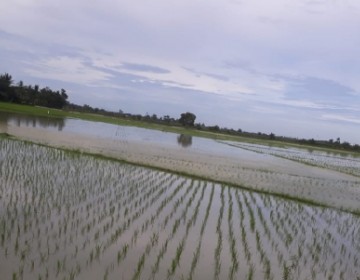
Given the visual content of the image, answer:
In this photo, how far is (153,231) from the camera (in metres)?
5.24

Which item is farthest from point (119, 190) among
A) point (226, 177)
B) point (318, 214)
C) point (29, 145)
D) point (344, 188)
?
point (344, 188)

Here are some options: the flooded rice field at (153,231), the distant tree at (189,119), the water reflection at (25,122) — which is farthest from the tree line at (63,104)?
the flooded rice field at (153,231)

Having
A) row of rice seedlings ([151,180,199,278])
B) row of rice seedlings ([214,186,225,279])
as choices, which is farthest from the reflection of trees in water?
row of rice seedlings ([214,186,225,279])

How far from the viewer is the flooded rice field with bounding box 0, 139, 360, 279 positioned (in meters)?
3.95

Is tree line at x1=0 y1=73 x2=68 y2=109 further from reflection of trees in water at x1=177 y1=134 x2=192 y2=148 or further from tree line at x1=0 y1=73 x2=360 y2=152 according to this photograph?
reflection of trees in water at x1=177 y1=134 x2=192 y2=148

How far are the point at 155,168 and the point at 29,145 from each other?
12.6ft

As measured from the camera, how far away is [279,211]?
790 centimetres

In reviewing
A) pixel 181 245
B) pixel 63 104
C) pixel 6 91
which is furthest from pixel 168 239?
→ pixel 63 104

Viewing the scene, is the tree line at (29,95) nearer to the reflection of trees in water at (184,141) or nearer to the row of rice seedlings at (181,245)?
the reflection of trees in water at (184,141)

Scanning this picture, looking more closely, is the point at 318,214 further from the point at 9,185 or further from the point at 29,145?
the point at 29,145

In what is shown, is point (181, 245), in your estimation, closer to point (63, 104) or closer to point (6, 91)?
point (6, 91)

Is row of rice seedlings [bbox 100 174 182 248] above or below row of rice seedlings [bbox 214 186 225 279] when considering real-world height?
above

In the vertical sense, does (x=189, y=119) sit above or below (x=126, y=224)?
above

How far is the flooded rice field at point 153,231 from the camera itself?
155 inches
